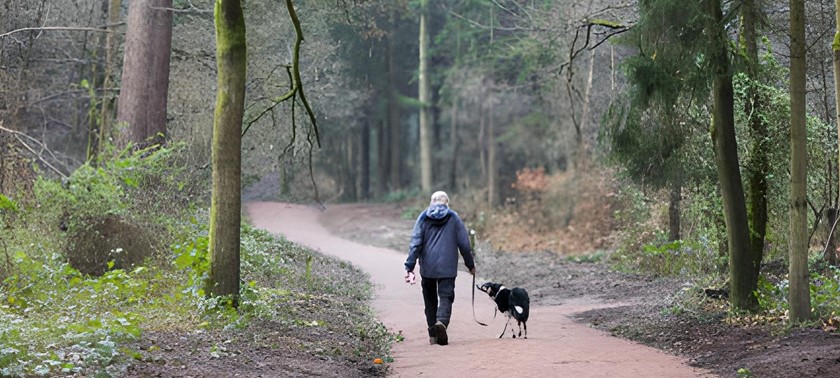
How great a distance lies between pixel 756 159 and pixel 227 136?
6847 mm

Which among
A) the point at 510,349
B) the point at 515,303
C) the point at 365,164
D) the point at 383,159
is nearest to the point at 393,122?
the point at 383,159

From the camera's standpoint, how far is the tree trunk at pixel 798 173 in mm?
11133

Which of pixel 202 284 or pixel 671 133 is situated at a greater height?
pixel 671 133

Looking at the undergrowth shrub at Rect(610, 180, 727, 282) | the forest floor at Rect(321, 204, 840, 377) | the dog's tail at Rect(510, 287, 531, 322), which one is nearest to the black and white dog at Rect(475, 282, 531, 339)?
the dog's tail at Rect(510, 287, 531, 322)

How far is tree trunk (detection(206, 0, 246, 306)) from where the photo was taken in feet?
39.0

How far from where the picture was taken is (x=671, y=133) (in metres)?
14.3

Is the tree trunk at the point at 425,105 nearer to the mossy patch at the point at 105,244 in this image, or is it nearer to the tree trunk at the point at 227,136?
the mossy patch at the point at 105,244

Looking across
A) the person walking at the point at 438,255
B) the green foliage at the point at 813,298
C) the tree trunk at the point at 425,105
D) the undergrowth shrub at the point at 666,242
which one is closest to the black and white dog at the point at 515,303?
the person walking at the point at 438,255

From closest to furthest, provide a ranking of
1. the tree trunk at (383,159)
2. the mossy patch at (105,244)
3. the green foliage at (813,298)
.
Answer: the green foliage at (813,298)
the mossy patch at (105,244)
the tree trunk at (383,159)

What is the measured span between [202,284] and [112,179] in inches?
169

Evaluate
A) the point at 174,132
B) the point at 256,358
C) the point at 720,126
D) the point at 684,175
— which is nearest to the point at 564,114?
the point at 174,132

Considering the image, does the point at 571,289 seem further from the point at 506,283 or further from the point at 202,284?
the point at 202,284

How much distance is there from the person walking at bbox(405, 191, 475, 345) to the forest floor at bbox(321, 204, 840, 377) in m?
2.40

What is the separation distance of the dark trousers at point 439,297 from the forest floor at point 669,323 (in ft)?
7.77
